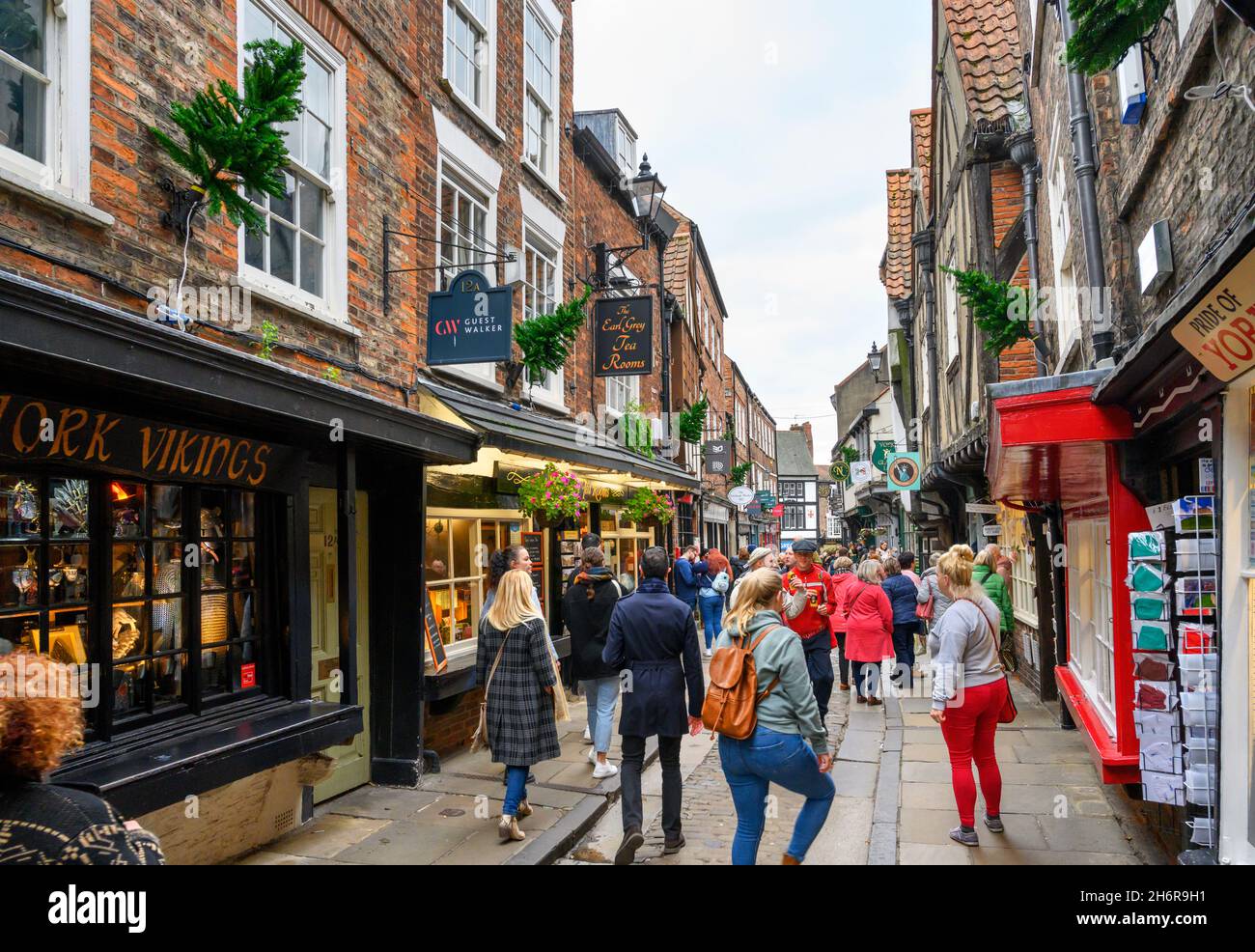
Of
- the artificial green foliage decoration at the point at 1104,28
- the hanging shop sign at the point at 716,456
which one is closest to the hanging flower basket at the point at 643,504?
the hanging shop sign at the point at 716,456

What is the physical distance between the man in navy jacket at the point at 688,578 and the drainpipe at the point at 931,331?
512cm

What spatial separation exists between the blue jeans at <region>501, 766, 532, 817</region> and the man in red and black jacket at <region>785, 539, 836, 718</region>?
2.85 meters

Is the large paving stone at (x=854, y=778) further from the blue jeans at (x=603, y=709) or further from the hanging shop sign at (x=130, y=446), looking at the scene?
the hanging shop sign at (x=130, y=446)

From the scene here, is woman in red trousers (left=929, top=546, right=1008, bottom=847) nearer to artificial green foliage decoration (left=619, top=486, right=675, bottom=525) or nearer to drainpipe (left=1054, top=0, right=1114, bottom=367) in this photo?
drainpipe (left=1054, top=0, right=1114, bottom=367)

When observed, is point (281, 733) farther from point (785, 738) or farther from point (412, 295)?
point (412, 295)

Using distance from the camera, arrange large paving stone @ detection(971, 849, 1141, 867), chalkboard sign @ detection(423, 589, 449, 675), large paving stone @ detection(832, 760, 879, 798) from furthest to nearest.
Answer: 1. chalkboard sign @ detection(423, 589, 449, 675)
2. large paving stone @ detection(832, 760, 879, 798)
3. large paving stone @ detection(971, 849, 1141, 867)

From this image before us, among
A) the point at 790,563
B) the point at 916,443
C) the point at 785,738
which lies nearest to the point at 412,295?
the point at 790,563

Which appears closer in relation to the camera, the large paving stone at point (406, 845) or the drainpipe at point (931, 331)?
the large paving stone at point (406, 845)

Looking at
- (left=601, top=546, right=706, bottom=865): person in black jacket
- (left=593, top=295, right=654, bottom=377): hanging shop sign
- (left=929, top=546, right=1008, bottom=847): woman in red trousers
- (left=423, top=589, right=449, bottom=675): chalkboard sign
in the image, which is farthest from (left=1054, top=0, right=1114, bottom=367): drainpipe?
(left=593, top=295, right=654, bottom=377): hanging shop sign

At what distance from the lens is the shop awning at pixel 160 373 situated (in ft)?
10.2

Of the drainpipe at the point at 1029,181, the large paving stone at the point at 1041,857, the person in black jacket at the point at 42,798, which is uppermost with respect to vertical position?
the drainpipe at the point at 1029,181

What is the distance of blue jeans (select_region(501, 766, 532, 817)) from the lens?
545 centimetres

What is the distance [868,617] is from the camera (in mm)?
9266
